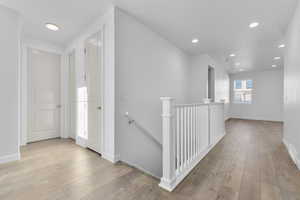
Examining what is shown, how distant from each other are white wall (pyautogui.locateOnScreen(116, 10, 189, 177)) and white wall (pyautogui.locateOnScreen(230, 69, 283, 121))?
7048 mm

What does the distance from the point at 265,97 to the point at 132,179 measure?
9.26 meters

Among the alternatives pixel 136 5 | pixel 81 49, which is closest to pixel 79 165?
pixel 81 49

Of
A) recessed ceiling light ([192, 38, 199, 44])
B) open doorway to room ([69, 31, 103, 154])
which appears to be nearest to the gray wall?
open doorway to room ([69, 31, 103, 154])

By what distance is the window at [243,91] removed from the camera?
320 inches

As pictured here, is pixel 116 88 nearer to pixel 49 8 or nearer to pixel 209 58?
pixel 49 8

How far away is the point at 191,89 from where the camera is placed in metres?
5.04

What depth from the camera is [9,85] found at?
224 centimetres

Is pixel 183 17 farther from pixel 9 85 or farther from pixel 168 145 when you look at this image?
pixel 9 85

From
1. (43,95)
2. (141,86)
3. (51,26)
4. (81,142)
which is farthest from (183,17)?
(43,95)

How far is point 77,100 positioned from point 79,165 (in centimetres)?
172

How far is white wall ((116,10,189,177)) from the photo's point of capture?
2.40m

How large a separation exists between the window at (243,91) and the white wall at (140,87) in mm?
6908

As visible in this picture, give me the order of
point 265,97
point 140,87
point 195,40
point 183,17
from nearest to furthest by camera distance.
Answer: point 183,17 → point 140,87 → point 195,40 → point 265,97

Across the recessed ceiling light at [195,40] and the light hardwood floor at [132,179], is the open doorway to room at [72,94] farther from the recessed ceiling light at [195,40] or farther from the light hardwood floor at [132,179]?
the recessed ceiling light at [195,40]
